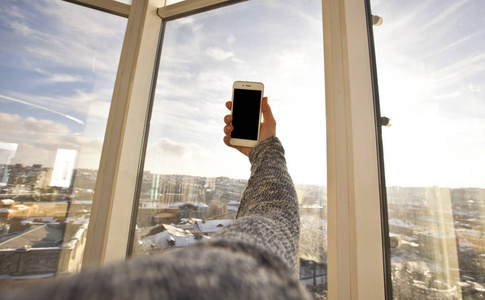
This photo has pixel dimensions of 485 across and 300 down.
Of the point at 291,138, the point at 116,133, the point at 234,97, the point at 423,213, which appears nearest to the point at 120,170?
the point at 116,133

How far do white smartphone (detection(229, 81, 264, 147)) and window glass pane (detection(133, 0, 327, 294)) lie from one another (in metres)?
0.17

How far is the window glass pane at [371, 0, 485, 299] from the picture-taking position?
59 centimetres

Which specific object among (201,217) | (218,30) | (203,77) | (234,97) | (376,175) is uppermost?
(218,30)

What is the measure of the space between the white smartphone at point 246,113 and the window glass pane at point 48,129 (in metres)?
0.81

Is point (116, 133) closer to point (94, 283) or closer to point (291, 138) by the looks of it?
point (291, 138)

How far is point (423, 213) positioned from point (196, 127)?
0.94 m

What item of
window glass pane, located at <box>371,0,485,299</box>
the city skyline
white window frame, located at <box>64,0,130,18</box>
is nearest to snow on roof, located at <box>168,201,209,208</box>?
the city skyline

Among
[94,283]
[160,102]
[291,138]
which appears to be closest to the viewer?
[94,283]

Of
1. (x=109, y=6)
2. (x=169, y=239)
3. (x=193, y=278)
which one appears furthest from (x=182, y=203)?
(x=109, y=6)

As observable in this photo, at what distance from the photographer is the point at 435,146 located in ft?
2.16

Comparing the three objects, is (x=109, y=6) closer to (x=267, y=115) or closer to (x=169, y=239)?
(x=267, y=115)

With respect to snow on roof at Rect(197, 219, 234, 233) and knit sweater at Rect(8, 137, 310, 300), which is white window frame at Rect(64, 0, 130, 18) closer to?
snow on roof at Rect(197, 219, 234, 233)

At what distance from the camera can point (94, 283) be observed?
128mm

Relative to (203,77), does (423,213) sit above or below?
below
